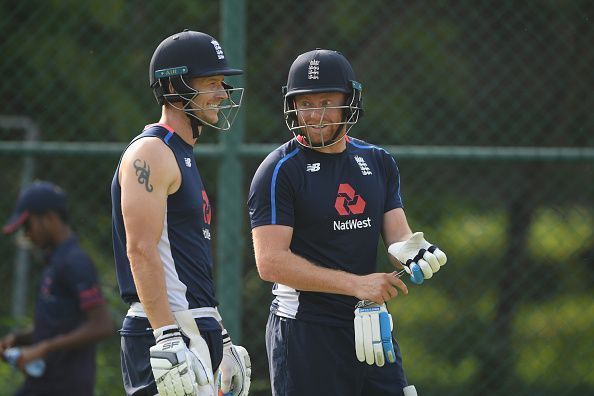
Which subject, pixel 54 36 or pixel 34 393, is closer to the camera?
pixel 34 393

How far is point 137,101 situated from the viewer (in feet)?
23.4

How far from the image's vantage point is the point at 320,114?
4.73 metres

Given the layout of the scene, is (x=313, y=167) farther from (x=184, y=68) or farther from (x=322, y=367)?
(x=322, y=367)

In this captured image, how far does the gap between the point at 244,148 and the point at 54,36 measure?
1.79 meters

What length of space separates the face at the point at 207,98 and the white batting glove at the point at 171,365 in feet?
3.03

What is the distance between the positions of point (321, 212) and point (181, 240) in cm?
66

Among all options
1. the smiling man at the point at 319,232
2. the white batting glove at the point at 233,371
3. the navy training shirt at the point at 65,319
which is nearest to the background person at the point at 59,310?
the navy training shirt at the point at 65,319

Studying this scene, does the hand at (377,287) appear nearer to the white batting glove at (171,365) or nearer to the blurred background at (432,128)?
the white batting glove at (171,365)

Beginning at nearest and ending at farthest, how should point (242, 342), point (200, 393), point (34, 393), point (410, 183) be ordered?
point (200, 393) < point (34, 393) < point (242, 342) < point (410, 183)

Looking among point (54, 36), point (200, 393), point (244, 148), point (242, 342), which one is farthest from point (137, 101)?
point (200, 393)

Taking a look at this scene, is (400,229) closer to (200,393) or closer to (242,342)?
(200,393)

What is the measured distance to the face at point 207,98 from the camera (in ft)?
14.8

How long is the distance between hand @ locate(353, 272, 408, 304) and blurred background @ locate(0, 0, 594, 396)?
2157 millimetres

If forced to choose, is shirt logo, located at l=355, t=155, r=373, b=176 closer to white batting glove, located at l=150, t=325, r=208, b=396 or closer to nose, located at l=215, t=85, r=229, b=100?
nose, located at l=215, t=85, r=229, b=100
